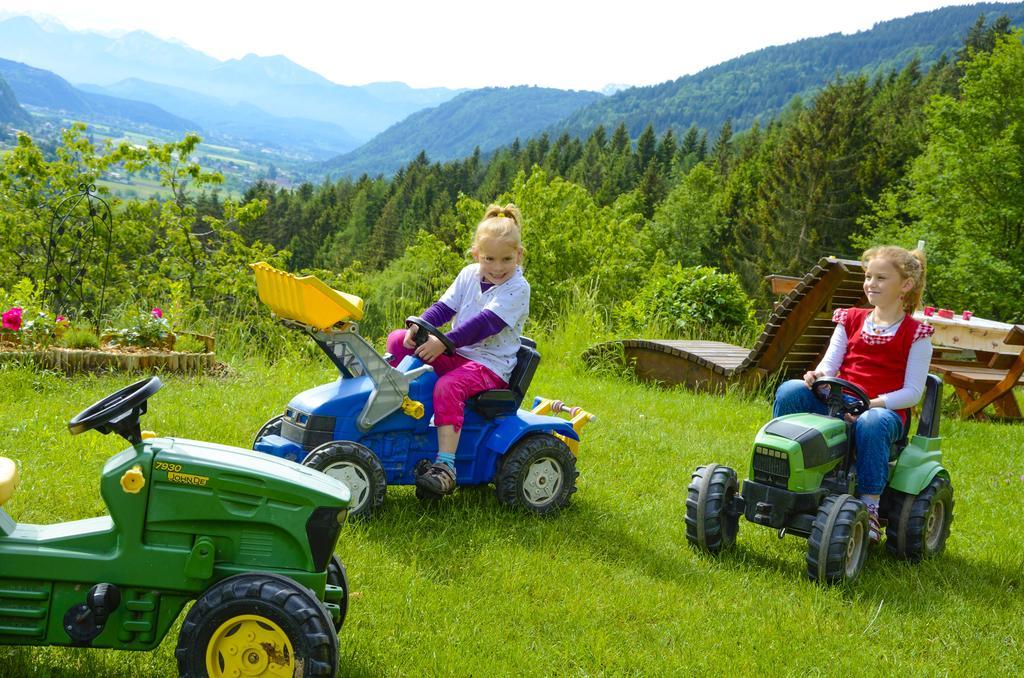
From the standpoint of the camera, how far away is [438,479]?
440 cm

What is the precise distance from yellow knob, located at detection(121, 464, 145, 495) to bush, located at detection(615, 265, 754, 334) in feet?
31.3

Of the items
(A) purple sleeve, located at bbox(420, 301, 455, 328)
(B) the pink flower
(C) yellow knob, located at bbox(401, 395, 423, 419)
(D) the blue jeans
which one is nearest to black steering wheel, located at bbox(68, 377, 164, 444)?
(C) yellow knob, located at bbox(401, 395, 423, 419)

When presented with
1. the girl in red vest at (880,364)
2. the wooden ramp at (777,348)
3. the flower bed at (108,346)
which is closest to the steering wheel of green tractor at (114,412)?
the girl in red vest at (880,364)

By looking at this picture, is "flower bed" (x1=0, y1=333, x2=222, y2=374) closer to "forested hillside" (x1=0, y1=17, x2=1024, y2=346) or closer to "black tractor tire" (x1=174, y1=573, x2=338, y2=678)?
"forested hillside" (x1=0, y1=17, x2=1024, y2=346)

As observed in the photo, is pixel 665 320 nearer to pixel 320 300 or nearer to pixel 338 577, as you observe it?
pixel 320 300

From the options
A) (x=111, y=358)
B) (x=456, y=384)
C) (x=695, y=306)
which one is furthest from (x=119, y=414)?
(x=695, y=306)

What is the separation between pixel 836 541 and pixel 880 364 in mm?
1123

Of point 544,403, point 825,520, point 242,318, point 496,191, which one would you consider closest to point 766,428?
point 825,520

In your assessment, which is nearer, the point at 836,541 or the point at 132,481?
the point at 132,481

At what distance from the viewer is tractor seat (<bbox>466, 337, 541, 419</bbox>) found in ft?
15.3

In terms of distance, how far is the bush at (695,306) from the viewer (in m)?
12.0

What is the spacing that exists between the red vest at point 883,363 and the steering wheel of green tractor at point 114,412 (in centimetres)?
360

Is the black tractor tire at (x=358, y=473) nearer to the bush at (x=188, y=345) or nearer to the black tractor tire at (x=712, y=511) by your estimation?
the black tractor tire at (x=712, y=511)

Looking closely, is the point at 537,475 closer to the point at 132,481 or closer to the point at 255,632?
the point at 255,632
